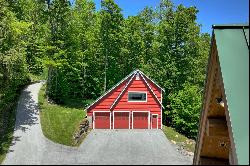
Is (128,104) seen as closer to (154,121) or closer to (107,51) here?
(154,121)

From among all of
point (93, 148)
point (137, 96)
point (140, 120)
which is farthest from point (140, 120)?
point (93, 148)

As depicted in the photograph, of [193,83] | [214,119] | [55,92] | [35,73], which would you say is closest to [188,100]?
[193,83]

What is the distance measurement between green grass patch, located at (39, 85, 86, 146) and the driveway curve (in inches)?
27.7

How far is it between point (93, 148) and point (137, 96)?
11.3m

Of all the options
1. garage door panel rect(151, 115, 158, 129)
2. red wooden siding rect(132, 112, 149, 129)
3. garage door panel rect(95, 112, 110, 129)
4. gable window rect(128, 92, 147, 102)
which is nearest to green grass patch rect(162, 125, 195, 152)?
garage door panel rect(151, 115, 158, 129)

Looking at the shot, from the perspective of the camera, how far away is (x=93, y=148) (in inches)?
1330

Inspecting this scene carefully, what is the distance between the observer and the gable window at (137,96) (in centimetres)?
4312

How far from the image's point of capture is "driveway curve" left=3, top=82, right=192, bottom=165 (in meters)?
28.8

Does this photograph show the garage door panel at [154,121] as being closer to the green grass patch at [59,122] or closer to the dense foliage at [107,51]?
the dense foliage at [107,51]

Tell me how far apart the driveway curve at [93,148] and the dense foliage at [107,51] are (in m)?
4.61

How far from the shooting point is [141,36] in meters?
59.3

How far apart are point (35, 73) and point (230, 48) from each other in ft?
193

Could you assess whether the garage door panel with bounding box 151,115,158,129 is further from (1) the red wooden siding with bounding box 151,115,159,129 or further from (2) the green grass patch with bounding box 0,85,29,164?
(2) the green grass patch with bounding box 0,85,29,164

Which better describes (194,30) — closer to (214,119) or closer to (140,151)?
(140,151)
